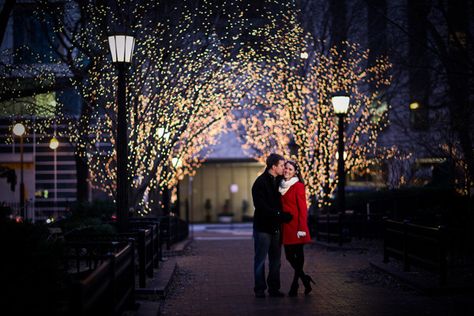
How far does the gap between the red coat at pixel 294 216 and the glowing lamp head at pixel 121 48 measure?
3796mm

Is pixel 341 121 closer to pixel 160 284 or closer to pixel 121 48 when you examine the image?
pixel 121 48

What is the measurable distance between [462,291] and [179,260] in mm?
9449

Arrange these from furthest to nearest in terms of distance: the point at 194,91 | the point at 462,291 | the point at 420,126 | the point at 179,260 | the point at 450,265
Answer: the point at 420,126 → the point at 194,91 → the point at 179,260 → the point at 450,265 → the point at 462,291

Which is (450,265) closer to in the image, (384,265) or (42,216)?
(384,265)

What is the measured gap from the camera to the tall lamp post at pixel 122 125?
44.6 feet

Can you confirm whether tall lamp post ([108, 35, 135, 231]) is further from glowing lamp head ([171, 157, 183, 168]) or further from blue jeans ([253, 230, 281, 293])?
glowing lamp head ([171, 157, 183, 168])

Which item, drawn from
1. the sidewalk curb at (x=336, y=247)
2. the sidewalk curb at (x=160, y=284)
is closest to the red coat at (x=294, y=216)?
the sidewalk curb at (x=160, y=284)

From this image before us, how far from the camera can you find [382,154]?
34656 millimetres

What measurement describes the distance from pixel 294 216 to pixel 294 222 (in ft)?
0.30

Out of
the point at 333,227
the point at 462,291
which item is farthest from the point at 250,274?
the point at 333,227

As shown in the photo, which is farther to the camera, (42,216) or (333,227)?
(42,216)

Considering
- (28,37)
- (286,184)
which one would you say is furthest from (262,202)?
(28,37)

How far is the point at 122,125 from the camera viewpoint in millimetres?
13742

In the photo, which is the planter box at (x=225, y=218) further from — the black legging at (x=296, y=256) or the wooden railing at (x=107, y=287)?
A: the wooden railing at (x=107, y=287)
